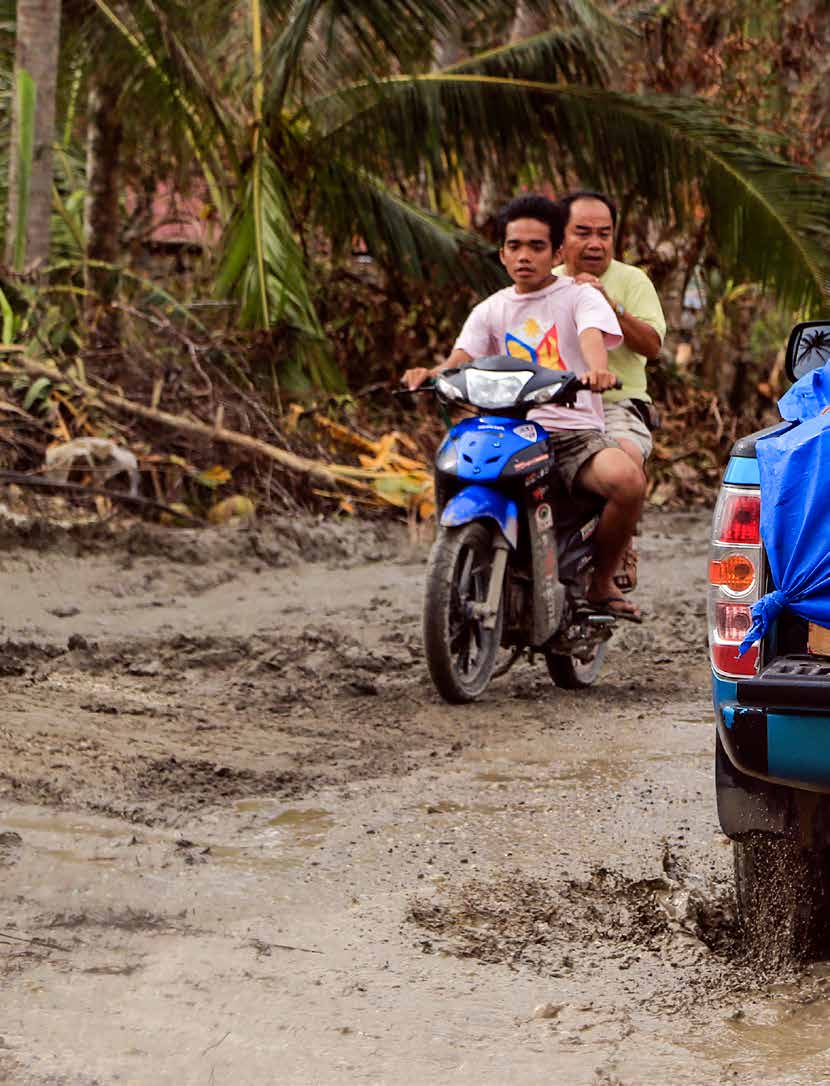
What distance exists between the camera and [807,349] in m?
4.25

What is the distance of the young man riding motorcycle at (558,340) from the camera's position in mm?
6348

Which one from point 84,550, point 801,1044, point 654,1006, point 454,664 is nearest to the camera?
point 801,1044

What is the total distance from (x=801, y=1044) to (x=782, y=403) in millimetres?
1386

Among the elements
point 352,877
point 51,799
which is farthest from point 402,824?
point 51,799

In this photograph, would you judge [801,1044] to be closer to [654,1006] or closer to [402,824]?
[654,1006]

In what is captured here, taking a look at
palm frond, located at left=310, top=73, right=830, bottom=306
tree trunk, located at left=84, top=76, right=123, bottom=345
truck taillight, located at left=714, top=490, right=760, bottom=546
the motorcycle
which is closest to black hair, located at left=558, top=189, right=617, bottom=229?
the motorcycle

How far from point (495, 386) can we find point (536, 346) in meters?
0.34

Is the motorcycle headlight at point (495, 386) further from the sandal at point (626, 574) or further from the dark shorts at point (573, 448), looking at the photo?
the sandal at point (626, 574)

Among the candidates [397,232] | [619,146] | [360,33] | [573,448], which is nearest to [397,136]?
[397,232]

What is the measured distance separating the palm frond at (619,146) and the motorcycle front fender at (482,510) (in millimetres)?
6214

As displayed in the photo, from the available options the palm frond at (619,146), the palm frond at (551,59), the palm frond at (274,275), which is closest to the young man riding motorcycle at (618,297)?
the palm frond at (274,275)

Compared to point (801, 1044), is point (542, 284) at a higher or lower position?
higher

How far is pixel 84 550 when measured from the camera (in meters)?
8.86

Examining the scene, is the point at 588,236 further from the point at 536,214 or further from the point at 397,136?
the point at 397,136
